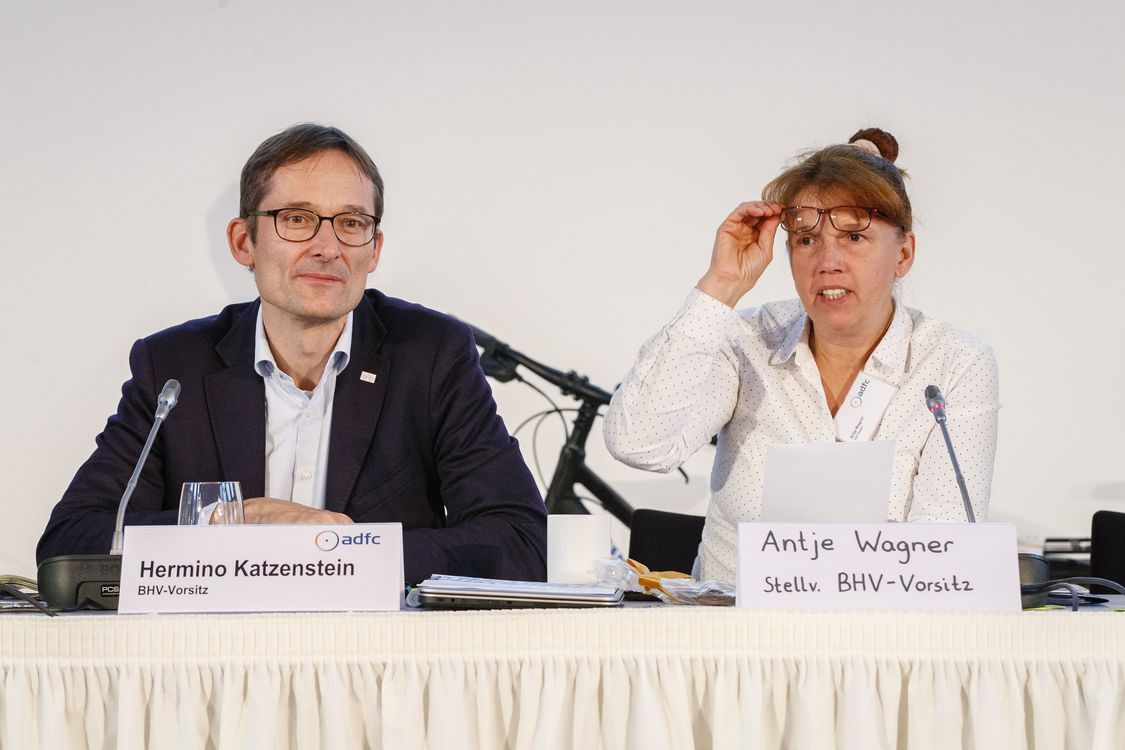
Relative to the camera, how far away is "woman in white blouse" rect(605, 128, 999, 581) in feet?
6.78

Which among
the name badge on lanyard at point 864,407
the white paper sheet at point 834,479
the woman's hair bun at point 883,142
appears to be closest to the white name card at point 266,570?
the white paper sheet at point 834,479

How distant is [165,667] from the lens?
3.80ft

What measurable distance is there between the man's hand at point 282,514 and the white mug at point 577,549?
0.30 metres

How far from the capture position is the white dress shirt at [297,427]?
6.63 feet

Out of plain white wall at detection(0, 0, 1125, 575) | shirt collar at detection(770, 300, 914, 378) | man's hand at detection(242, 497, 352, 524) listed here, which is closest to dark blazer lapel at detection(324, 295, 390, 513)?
man's hand at detection(242, 497, 352, 524)

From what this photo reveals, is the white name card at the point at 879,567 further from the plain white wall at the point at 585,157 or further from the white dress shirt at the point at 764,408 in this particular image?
the plain white wall at the point at 585,157

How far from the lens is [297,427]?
2.05 meters

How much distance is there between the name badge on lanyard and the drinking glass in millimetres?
1139

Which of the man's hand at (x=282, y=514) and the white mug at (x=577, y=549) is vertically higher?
the man's hand at (x=282, y=514)

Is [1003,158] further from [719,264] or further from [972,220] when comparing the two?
[719,264]

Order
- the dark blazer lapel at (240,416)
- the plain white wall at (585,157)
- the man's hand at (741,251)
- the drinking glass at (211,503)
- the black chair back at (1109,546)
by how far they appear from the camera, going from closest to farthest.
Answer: the drinking glass at (211,503)
the dark blazer lapel at (240,416)
the man's hand at (741,251)
the black chair back at (1109,546)
the plain white wall at (585,157)

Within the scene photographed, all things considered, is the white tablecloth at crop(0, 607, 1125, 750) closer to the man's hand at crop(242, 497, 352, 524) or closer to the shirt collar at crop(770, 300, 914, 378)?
the man's hand at crop(242, 497, 352, 524)

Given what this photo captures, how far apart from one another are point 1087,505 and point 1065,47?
1219mm

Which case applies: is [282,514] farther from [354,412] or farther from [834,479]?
[834,479]
